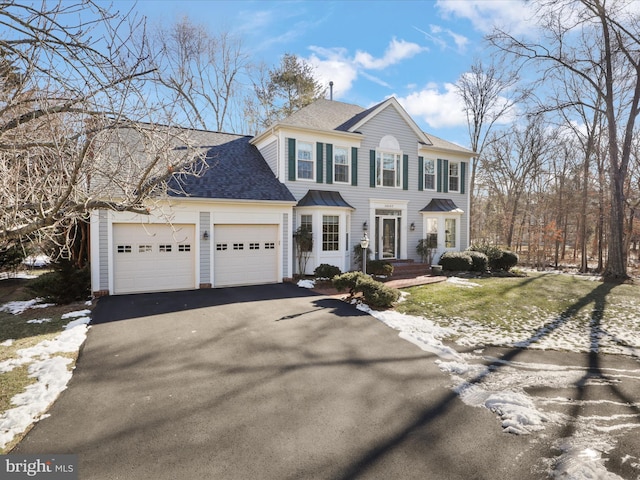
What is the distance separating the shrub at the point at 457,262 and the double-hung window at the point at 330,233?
5273mm

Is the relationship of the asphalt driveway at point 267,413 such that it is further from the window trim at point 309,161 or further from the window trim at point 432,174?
the window trim at point 432,174

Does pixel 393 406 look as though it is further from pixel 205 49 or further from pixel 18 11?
pixel 205 49

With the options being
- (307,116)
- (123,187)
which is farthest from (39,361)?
(307,116)

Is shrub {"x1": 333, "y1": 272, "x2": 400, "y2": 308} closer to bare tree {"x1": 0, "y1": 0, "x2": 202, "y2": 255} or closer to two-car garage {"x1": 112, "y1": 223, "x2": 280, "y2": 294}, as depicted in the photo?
two-car garage {"x1": 112, "y1": 223, "x2": 280, "y2": 294}

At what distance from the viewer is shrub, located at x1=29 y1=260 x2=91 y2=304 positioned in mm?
9078

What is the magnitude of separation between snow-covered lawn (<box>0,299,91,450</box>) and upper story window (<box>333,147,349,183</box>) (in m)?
10.2

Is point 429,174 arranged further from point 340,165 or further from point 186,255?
point 186,255

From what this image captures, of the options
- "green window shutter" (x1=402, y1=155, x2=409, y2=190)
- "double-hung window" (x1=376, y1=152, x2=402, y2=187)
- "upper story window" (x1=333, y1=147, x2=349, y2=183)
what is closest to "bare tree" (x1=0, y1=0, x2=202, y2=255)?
"upper story window" (x1=333, y1=147, x2=349, y2=183)

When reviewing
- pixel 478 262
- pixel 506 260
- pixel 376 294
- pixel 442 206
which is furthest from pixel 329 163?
pixel 506 260

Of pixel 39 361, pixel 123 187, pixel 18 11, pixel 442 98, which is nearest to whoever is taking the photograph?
pixel 18 11

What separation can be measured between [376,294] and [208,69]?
67.3 feet

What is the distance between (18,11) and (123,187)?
217cm

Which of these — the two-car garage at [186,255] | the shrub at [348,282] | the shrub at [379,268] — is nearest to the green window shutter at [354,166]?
the shrub at [379,268]

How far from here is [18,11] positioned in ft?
12.5
